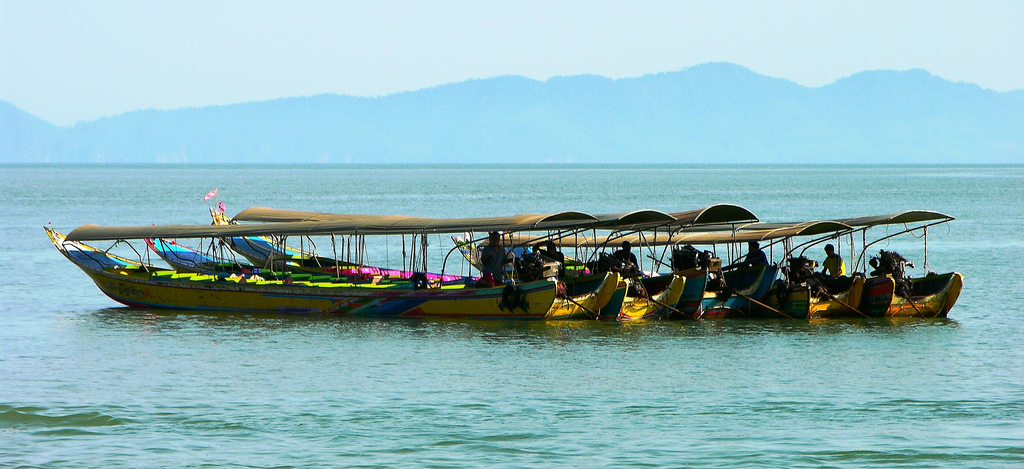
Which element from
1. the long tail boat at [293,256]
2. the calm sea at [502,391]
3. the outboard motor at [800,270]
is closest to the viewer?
the calm sea at [502,391]

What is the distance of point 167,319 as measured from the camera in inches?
885

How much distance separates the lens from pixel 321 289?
873 inches

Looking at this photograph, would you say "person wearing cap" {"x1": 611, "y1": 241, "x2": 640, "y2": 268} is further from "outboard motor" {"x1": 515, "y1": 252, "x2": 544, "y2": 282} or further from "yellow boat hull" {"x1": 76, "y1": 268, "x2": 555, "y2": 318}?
"yellow boat hull" {"x1": 76, "y1": 268, "x2": 555, "y2": 318}

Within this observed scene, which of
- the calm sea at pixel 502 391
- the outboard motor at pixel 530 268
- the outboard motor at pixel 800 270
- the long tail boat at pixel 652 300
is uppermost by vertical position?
the outboard motor at pixel 530 268

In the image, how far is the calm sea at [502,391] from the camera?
12.5 metres

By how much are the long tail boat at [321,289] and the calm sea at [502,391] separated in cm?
43

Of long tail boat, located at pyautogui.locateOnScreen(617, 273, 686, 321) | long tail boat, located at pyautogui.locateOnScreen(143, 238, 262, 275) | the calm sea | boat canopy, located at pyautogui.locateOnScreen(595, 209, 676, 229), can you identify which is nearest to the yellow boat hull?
the calm sea

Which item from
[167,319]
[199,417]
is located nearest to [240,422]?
[199,417]

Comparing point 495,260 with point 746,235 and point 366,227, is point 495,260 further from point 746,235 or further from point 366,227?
point 746,235

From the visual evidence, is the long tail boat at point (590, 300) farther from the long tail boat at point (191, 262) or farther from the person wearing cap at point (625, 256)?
the long tail boat at point (191, 262)

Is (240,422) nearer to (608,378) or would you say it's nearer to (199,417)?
(199,417)

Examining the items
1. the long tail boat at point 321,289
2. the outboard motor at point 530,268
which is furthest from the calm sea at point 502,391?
the outboard motor at point 530,268

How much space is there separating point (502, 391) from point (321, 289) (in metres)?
7.73

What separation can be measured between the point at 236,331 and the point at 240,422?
706 cm
